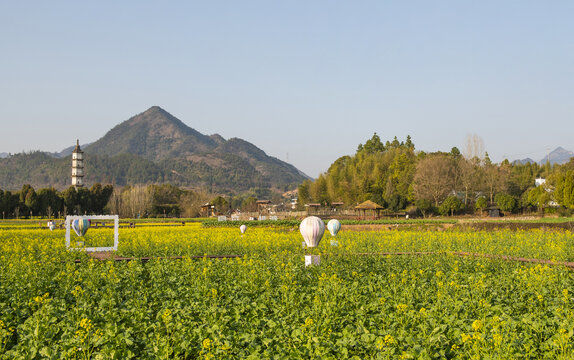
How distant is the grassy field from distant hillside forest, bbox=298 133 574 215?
158 feet

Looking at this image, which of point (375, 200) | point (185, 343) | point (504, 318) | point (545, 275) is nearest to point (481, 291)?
point (504, 318)

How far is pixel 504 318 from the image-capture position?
24.3 feet

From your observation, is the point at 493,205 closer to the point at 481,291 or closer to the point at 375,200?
the point at 375,200

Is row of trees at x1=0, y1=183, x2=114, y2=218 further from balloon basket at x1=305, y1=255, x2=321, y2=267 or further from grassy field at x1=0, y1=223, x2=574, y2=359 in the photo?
grassy field at x1=0, y1=223, x2=574, y2=359

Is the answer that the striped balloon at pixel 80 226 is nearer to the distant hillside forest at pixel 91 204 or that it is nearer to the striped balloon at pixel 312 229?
the striped balloon at pixel 312 229

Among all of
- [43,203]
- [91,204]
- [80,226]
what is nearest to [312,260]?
[80,226]

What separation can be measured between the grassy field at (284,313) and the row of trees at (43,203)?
64.6 metres

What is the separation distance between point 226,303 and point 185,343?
106 inches

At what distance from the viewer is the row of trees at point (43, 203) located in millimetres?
72438

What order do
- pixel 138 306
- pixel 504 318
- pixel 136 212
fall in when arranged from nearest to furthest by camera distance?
pixel 504 318, pixel 138 306, pixel 136 212

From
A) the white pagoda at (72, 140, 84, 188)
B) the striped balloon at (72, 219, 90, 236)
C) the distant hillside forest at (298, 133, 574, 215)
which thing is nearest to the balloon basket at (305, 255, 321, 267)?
the striped balloon at (72, 219, 90, 236)

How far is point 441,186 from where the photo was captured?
64.8 metres

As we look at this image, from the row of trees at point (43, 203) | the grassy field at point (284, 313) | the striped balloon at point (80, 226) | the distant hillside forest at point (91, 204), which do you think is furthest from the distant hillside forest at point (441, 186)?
the grassy field at point (284, 313)

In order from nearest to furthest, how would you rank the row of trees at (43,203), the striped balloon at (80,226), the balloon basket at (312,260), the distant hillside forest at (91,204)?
the balloon basket at (312,260) < the striped balloon at (80,226) < the row of trees at (43,203) < the distant hillside forest at (91,204)
